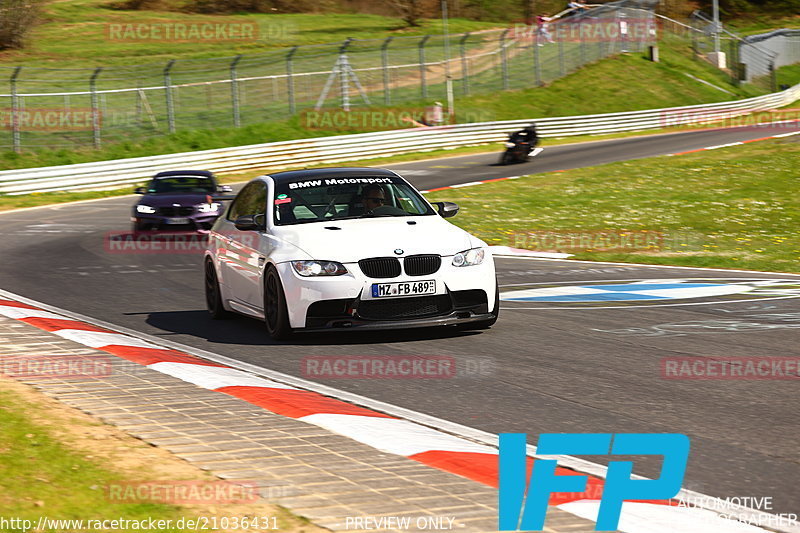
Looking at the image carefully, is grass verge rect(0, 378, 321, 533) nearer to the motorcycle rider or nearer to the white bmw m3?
the white bmw m3

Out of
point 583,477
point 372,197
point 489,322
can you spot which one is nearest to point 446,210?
point 372,197

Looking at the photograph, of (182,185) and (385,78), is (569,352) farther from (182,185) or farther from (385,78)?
(385,78)

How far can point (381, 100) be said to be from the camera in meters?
48.2

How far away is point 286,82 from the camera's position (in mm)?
45094

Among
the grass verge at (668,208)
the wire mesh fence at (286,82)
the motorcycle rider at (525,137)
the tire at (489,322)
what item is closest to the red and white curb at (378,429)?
the tire at (489,322)

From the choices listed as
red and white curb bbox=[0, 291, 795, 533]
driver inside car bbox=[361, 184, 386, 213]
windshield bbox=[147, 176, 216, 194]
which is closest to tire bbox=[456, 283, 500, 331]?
driver inside car bbox=[361, 184, 386, 213]

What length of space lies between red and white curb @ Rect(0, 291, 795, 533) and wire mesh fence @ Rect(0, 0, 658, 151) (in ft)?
88.7

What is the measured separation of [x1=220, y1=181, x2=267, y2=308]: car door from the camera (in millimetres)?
10266

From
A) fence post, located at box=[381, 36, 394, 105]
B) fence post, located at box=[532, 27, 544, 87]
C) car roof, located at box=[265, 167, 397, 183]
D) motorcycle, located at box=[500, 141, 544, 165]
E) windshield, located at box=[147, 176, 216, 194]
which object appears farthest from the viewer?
fence post, located at box=[532, 27, 544, 87]

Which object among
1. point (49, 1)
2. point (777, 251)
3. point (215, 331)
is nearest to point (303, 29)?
point (49, 1)

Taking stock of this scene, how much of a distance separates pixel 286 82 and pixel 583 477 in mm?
41306

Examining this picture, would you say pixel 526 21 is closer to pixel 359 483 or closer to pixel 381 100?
pixel 381 100

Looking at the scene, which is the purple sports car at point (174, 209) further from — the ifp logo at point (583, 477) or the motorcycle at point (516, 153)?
the motorcycle at point (516, 153)

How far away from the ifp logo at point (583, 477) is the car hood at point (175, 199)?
1577cm
